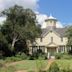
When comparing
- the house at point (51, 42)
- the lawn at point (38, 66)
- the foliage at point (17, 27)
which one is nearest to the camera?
the lawn at point (38, 66)

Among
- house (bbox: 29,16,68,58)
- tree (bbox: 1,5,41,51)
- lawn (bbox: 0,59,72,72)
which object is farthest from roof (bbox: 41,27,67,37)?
lawn (bbox: 0,59,72,72)

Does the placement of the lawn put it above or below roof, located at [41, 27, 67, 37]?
below

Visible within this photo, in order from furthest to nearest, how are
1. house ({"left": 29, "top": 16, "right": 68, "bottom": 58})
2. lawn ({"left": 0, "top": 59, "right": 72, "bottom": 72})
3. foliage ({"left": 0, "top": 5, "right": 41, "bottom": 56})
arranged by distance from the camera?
house ({"left": 29, "top": 16, "right": 68, "bottom": 58}), foliage ({"left": 0, "top": 5, "right": 41, "bottom": 56}), lawn ({"left": 0, "top": 59, "right": 72, "bottom": 72})

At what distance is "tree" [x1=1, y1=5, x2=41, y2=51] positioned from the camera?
52531 mm

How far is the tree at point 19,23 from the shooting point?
52.5 meters

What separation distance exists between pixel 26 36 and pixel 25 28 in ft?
5.02

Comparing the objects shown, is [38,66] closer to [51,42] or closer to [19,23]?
[19,23]

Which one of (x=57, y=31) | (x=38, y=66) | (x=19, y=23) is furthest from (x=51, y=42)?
(x=38, y=66)

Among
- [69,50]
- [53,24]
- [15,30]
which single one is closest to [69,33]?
[69,50]

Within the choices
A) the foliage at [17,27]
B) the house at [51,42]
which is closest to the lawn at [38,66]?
the foliage at [17,27]

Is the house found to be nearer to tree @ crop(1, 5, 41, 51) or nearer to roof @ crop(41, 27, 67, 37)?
roof @ crop(41, 27, 67, 37)

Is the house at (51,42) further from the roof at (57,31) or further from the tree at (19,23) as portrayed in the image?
the tree at (19,23)

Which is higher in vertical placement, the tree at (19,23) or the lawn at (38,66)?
the tree at (19,23)

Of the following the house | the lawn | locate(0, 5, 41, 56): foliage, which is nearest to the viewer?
the lawn
